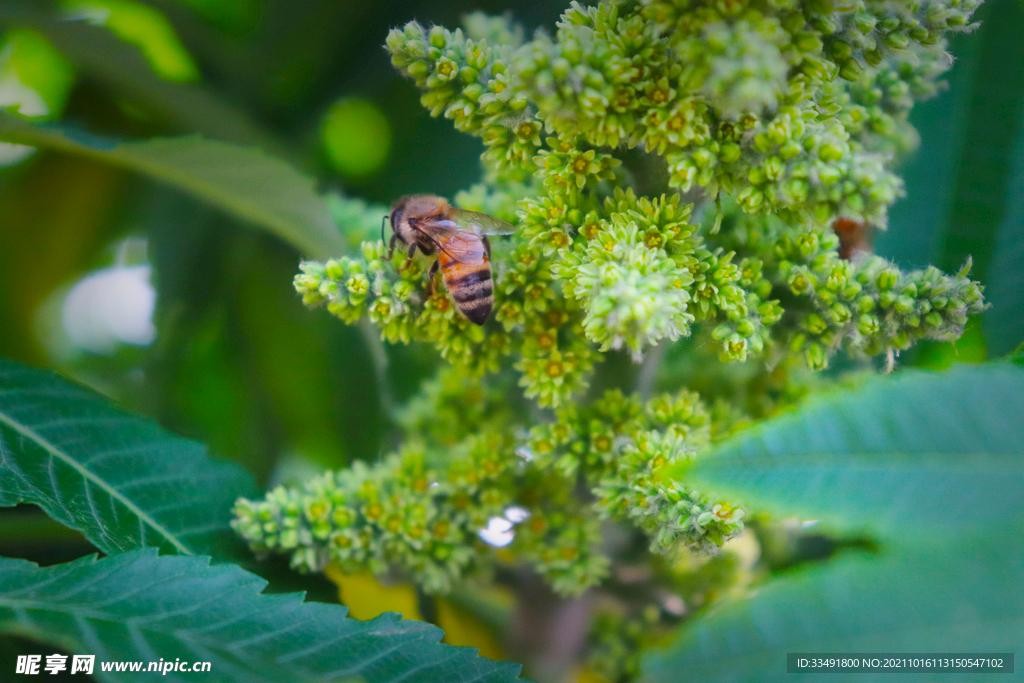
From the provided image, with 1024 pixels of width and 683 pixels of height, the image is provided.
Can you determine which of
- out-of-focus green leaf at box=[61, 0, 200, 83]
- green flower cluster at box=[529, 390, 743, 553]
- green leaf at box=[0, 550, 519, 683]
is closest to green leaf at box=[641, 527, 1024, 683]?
green flower cluster at box=[529, 390, 743, 553]

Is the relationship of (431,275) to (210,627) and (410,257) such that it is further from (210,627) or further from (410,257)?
(210,627)

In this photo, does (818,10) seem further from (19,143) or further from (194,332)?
(194,332)

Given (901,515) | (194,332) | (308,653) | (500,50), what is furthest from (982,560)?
(194,332)

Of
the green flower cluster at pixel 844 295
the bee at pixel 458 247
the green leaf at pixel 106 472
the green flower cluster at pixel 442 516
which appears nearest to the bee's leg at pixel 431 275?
the bee at pixel 458 247

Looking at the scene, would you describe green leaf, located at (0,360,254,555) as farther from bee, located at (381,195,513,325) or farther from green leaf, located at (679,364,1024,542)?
green leaf, located at (679,364,1024,542)

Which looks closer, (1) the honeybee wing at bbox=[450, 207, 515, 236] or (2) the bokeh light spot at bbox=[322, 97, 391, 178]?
(1) the honeybee wing at bbox=[450, 207, 515, 236]

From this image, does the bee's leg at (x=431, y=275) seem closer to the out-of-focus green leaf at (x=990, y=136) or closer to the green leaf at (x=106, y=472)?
the green leaf at (x=106, y=472)
